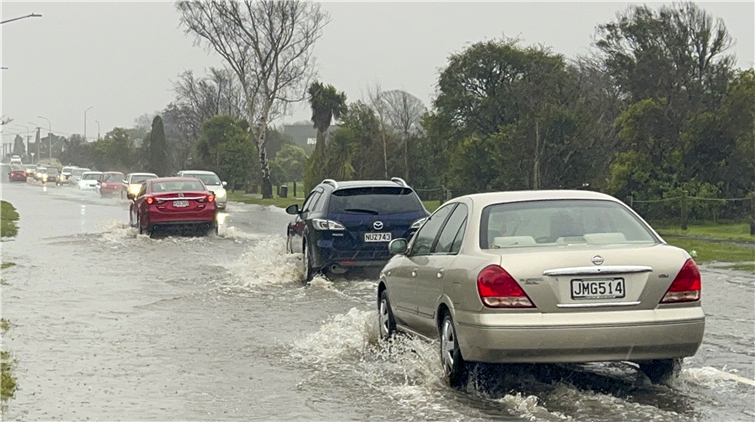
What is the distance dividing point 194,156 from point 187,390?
241ft

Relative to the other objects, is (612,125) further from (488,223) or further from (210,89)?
(210,89)

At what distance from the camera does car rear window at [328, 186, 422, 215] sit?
1627 centimetres

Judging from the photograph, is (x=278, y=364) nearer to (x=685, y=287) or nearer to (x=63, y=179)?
(x=685, y=287)

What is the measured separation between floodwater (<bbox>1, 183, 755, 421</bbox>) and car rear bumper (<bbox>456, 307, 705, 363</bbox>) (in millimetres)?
334

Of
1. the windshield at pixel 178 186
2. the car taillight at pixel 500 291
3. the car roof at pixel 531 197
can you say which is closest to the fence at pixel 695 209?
the windshield at pixel 178 186

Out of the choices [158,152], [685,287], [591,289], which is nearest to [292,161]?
[158,152]

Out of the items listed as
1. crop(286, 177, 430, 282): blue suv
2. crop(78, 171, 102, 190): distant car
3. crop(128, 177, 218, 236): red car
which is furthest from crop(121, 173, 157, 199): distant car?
crop(286, 177, 430, 282): blue suv

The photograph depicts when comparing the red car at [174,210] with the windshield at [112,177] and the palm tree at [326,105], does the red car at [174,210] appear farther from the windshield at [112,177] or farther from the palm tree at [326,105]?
the windshield at [112,177]

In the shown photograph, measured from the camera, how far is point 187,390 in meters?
8.52

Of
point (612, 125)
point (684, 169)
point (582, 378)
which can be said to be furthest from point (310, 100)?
point (582, 378)

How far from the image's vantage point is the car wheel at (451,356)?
8133mm

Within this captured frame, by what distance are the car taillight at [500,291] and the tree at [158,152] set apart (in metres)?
95.6

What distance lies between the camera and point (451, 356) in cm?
825

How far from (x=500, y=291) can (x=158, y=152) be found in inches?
3809
